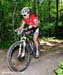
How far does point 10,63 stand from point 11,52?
9.7 inches

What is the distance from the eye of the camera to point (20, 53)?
22.7 ft

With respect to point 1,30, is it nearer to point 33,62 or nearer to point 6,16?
point 6,16

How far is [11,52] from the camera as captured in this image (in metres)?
6.71

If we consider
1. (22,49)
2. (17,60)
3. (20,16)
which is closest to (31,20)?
(22,49)

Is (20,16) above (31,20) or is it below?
below

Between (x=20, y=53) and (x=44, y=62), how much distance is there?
1.00 m

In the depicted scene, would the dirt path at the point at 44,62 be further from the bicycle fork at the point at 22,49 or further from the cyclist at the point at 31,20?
the cyclist at the point at 31,20

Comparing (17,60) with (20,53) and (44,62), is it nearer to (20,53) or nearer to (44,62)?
(20,53)

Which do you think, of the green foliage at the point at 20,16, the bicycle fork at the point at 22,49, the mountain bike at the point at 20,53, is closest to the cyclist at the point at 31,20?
the mountain bike at the point at 20,53

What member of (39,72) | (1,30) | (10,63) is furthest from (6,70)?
(1,30)

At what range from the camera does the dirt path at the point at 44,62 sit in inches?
267

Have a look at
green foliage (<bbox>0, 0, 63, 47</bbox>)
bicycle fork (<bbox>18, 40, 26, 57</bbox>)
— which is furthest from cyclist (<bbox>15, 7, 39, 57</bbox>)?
green foliage (<bbox>0, 0, 63, 47</bbox>)

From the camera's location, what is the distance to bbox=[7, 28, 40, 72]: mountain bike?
22.1 feet

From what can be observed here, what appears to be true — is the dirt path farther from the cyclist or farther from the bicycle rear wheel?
the cyclist
